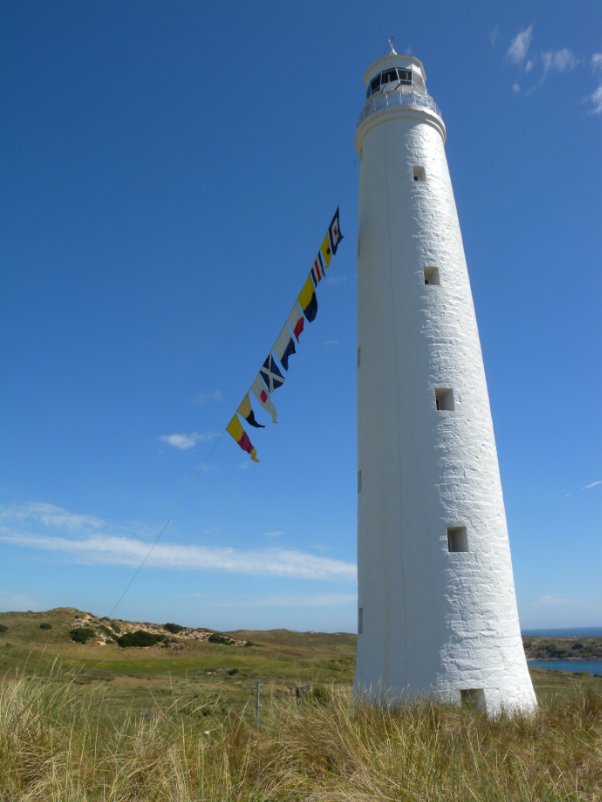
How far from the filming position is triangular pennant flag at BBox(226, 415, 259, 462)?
1497 centimetres

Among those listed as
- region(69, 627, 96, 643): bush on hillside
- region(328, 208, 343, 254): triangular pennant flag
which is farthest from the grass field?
region(69, 627, 96, 643): bush on hillside

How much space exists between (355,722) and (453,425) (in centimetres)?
793

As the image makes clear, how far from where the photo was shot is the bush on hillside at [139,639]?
35594mm

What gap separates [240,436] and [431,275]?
21.5 ft

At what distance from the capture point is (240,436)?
15.2m

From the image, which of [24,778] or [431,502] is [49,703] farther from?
[431,502]

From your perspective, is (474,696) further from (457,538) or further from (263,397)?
(263,397)

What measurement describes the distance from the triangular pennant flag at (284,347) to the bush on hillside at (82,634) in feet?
87.4

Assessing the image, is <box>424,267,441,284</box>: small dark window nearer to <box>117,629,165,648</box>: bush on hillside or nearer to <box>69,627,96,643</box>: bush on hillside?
<box>117,629,165,648</box>: bush on hillside

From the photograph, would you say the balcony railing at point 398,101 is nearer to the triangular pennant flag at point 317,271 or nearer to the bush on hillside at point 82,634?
the triangular pennant flag at point 317,271

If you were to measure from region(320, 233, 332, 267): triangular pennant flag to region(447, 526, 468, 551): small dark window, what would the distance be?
809 cm

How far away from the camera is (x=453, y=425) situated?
13766 millimetres

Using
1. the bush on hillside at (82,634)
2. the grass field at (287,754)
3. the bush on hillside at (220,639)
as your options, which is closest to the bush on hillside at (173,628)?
the bush on hillside at (220,639)

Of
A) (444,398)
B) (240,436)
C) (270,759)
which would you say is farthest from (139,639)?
(270,759)
